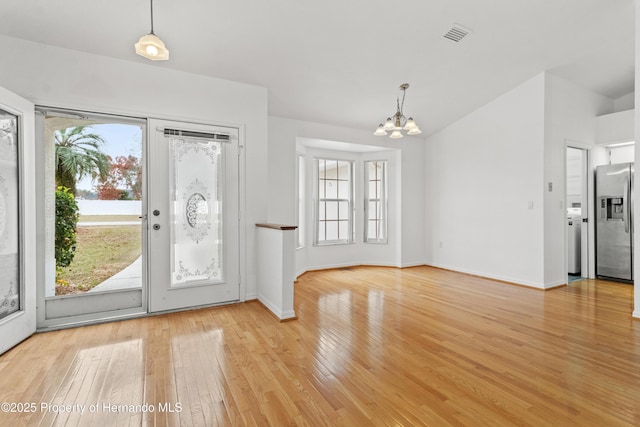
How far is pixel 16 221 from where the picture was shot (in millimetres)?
2775

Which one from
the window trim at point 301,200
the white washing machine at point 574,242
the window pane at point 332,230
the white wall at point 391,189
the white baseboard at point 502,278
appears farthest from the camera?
the window pane at point 332,230

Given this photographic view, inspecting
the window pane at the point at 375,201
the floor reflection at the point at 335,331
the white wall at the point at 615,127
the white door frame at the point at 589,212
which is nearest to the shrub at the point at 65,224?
the floor reflection at the point at 335,331

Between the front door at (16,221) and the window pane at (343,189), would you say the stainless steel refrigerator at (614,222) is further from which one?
the front door at (16,221)

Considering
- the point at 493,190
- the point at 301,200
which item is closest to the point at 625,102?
the point at 493,190

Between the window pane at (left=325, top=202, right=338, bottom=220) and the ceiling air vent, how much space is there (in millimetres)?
3466

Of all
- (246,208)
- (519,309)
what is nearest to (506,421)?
(519,309)

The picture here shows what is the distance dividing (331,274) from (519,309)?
2929 millimetres

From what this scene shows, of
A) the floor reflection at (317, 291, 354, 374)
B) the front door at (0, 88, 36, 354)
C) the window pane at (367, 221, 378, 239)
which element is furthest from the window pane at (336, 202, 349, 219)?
the front door at (0, 88, 36, 354)

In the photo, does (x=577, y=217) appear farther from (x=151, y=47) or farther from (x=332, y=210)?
(x=151, y=47)

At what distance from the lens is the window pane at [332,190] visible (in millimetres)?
6195

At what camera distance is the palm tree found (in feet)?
10.5

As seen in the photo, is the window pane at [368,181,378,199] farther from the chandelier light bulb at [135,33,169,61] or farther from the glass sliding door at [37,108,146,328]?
the chandelier light bulb at [135,33,169,61]

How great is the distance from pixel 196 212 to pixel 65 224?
1.29 m

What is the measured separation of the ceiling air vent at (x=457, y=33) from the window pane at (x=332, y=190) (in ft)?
10.8
